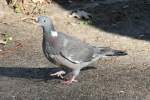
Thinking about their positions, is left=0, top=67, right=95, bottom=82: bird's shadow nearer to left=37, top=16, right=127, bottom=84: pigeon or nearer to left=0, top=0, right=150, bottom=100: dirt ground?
left=0, top=0, right=150, bottom=100: dirt ground

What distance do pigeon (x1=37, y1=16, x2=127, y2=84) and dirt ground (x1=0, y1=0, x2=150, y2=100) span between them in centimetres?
27

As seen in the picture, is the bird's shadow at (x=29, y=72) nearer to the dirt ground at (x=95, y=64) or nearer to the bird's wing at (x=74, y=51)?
the dirt ground at (x=95, y=64)

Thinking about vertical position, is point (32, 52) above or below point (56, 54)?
below

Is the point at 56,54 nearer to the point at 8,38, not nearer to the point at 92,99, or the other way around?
the point at 92,99

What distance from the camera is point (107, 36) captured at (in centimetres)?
959

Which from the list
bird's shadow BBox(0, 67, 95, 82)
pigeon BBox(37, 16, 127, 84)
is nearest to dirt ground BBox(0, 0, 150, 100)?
bird's shadow BBox(0, 67, 95, 82)

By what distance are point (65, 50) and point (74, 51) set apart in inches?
6.1

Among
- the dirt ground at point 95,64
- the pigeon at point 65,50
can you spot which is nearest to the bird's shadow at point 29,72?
the dirt ground at point 95,64

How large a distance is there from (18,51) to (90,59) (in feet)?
6.35

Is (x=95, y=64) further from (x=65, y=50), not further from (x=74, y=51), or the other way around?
(x=65, y=50)

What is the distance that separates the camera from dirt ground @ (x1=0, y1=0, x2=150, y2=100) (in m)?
6.94

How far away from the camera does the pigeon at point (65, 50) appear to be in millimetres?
6949

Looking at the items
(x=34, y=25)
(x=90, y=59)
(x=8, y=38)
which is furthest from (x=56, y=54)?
(x=34, y=25)

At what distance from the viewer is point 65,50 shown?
7.01 m
